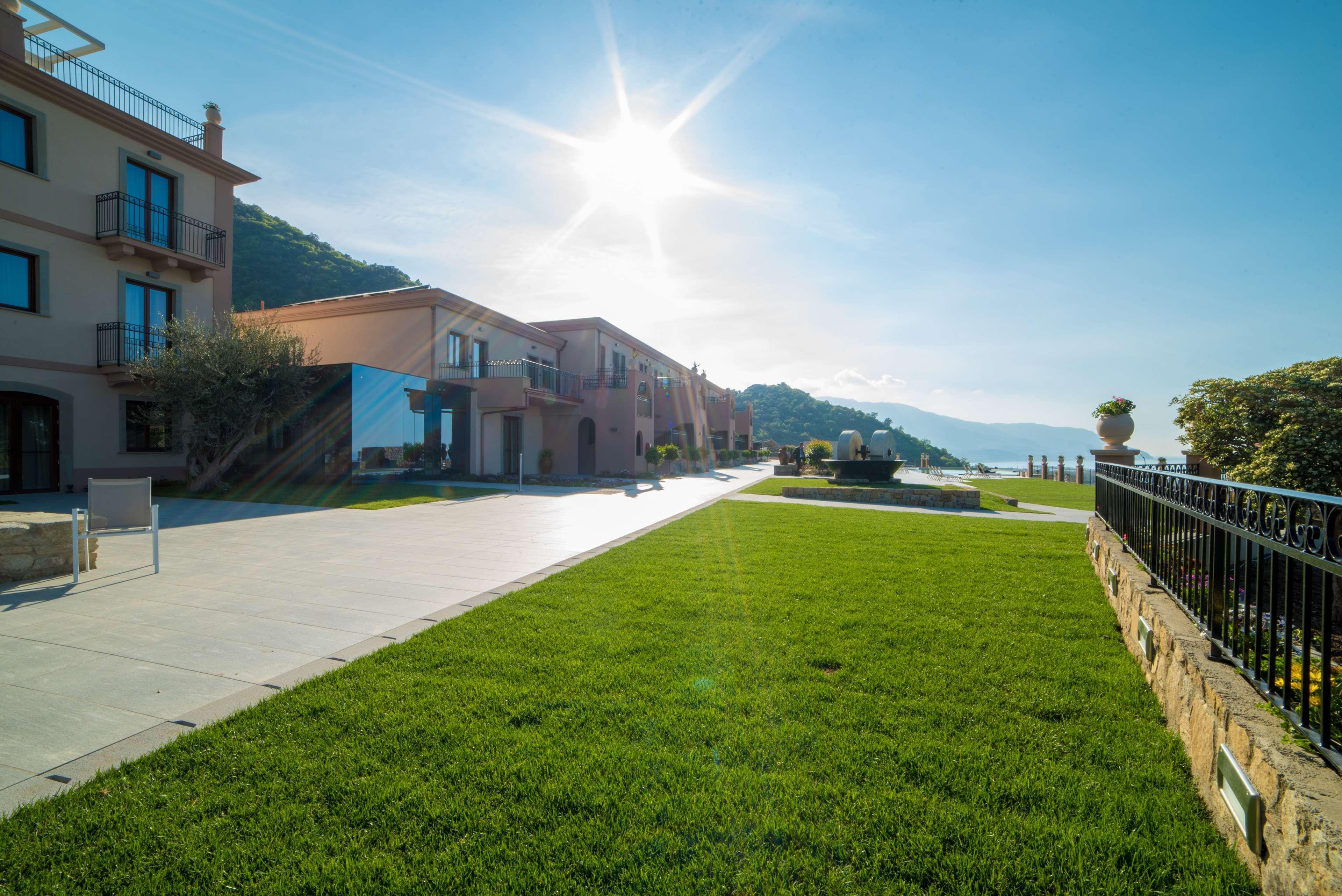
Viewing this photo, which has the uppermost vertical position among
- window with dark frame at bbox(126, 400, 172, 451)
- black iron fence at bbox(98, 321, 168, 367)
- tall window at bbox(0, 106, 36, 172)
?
tall window at bbox(0, 106, 36, 172)

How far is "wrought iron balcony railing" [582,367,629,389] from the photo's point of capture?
85.9 ft

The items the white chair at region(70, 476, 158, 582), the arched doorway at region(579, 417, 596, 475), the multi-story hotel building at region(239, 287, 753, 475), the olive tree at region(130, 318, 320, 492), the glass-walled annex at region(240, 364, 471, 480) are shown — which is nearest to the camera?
the white chair at region(70, 476, 158, 582)

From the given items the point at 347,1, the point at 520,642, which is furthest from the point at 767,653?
the point at 347,1

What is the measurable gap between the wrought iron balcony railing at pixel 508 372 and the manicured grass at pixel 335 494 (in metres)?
4.88

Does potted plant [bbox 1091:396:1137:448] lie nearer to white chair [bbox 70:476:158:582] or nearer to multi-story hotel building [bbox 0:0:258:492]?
→ white chair [bbox 70:476:158:582]

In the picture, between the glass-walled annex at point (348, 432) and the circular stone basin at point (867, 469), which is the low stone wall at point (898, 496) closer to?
the circular stone basin at point (867, 469)

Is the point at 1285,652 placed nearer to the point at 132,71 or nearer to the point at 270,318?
the point at 270,318

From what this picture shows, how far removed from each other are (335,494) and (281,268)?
2327 centimetres

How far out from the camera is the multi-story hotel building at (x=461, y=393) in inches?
714

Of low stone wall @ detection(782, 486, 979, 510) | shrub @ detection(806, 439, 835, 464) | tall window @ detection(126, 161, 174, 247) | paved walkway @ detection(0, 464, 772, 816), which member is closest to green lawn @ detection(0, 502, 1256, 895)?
paved walkway @ detection(0, 464, 772, 816)

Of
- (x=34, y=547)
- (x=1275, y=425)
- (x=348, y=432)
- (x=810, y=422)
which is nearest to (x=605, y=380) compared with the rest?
(x=348, y=432)

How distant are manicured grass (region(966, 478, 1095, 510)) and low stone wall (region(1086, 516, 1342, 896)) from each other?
33.6 feet

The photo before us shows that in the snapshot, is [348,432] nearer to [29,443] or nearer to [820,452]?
[29,443]

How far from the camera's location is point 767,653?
13.0 feet
